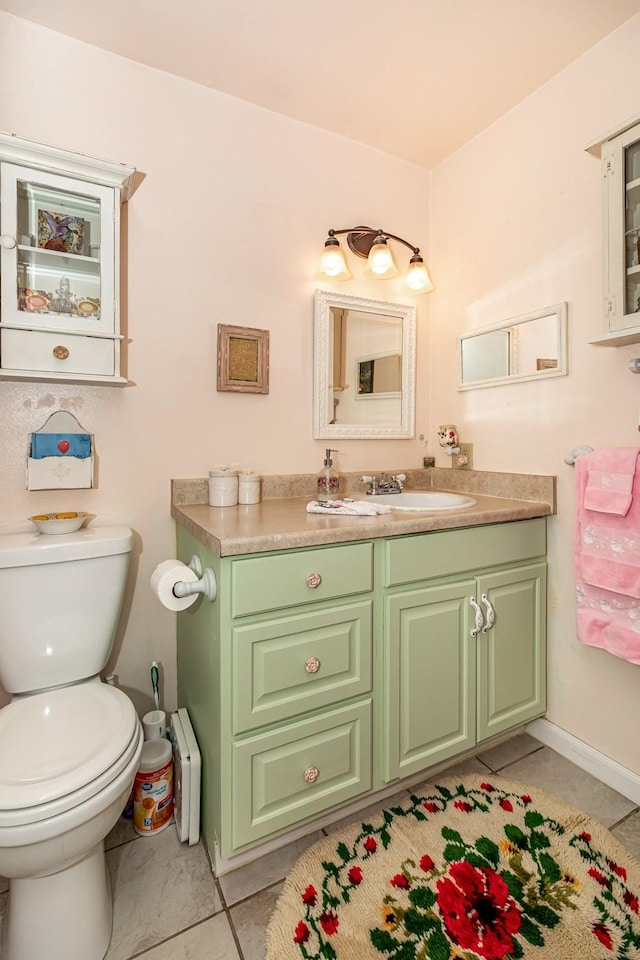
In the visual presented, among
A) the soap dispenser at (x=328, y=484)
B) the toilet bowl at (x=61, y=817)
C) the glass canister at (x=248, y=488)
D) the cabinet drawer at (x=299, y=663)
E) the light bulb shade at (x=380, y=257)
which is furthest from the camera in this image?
the light bulb shade at (x=380, y=257)

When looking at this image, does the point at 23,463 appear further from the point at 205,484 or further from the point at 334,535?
the point at 334,535

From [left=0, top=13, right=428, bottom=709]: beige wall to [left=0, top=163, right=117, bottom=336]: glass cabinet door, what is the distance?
17 centimetres

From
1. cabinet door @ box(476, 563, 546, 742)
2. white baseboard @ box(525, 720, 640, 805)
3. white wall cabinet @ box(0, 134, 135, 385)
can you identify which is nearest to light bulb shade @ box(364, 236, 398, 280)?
white wall cabinet @ box(0, 134, 135, 385)

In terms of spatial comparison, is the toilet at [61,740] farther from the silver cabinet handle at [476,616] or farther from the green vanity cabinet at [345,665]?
the silver cabinet handle at [476,616]

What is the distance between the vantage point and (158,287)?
64.4 inches

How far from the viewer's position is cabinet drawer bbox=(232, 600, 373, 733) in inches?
45.4

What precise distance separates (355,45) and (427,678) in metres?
2.10

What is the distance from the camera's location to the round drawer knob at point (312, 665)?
123 cm

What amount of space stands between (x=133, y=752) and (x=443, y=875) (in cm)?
89

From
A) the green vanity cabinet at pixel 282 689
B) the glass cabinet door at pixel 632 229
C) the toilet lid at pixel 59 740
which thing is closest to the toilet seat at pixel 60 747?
the toilet lid at pixel 59 740

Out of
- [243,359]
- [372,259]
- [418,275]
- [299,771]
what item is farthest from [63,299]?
[299,771]

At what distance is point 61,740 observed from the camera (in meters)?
1.08

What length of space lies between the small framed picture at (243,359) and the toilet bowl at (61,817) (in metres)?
1.15

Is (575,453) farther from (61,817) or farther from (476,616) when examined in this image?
(61,817)
